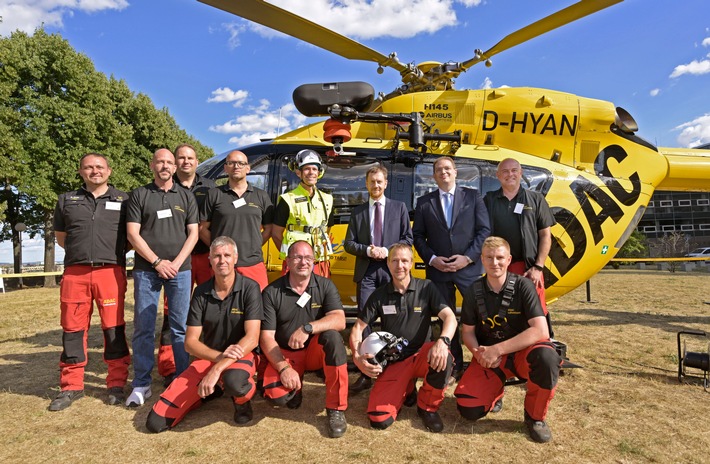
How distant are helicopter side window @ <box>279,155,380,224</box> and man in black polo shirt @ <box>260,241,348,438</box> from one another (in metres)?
1.52

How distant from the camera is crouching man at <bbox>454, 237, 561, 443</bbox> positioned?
300 centimetres

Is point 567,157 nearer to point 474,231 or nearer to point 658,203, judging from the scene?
point 474,231

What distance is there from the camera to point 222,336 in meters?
3.36

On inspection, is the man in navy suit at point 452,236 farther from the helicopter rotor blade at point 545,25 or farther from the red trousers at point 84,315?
the red trousers at point 84,315

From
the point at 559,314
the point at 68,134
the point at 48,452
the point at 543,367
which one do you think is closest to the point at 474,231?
the point at 543,367

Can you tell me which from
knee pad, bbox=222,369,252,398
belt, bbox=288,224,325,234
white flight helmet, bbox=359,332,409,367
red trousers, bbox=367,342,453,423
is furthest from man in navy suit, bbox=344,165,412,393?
knee pad, bbox=222,369,252,398

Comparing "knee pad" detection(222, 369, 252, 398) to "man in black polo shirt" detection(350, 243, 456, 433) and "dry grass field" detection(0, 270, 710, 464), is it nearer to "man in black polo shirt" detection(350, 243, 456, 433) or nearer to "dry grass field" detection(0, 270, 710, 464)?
"dry grass field" detection(0, 270, 710, 464)

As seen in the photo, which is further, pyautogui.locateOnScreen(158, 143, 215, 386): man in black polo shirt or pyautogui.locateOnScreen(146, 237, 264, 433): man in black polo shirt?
pyautogui.locateOnScreen(158, 143, 215, 386): man in black polo shirt

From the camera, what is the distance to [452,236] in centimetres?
387

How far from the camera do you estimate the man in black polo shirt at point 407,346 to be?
10.2ft

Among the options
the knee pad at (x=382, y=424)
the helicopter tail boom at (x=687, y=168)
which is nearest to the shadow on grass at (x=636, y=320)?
the helicopter tail boom at (x=687, y=168)

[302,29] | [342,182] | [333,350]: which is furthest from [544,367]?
[302,29]

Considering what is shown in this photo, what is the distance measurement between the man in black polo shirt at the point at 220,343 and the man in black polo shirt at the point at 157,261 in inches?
17.2

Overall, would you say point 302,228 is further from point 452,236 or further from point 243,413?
point 243,413
